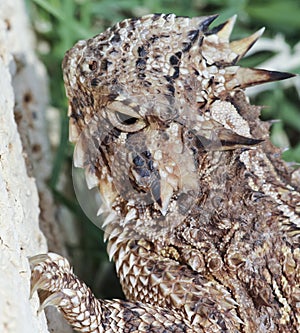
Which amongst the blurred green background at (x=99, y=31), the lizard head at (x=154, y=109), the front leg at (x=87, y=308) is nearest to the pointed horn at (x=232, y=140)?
the lizard head at (x=154, y=109)

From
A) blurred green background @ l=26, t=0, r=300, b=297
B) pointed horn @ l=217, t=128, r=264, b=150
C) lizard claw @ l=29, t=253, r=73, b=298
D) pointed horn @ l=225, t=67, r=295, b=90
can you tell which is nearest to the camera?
lizard claw @ l=29, t=253, r=73, b=298

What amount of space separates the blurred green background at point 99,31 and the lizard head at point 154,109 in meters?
0.83

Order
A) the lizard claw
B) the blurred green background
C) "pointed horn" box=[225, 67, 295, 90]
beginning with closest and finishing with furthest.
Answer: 1. the lizard claw
2. "pointed horn" box=[225, 67, 295, 90]
3. the blurred green background

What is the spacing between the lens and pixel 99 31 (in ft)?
12.1

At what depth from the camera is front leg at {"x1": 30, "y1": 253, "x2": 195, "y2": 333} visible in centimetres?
196

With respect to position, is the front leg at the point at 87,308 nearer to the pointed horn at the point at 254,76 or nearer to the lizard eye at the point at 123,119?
the lizard eye at the point at 123,119

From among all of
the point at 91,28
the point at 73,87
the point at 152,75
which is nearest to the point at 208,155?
the point at 152,75

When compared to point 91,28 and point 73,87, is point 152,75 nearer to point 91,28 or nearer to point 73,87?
point 73,87

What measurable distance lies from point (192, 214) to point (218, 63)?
52 cm

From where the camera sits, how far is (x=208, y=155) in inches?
83.0

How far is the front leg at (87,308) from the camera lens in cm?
196

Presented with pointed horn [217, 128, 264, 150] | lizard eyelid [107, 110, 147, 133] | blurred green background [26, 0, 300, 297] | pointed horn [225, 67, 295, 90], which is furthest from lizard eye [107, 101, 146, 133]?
blurred green background [26, 0, 300, 297]

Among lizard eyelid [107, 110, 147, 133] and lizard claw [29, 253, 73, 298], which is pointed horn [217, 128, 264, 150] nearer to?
lizard eyelid [107, 110, 147, 133]

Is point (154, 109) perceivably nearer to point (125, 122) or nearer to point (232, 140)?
point (125, 122)
